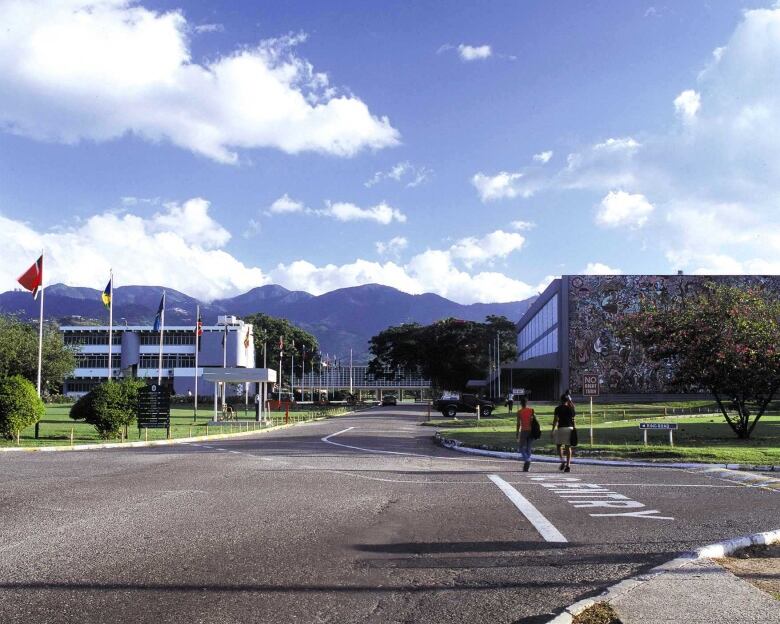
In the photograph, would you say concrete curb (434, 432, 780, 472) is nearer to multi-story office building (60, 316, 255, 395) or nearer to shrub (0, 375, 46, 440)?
shrub (0, 375, 46, 440)

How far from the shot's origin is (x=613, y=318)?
79000mm

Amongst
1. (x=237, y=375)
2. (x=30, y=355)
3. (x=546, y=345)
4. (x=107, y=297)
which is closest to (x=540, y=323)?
(x=546, y=345)

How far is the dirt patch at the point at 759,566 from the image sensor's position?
20.0 feet

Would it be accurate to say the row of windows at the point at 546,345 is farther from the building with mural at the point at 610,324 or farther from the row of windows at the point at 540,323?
the building with mural at the point at 610,324

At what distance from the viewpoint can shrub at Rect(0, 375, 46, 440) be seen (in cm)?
2317

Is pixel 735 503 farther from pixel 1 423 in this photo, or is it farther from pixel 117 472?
pixel 1 423

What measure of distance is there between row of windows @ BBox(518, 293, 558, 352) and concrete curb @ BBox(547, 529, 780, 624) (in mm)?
76933

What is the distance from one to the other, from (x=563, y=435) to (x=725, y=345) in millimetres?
11521

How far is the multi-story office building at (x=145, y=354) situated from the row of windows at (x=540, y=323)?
4025 cm

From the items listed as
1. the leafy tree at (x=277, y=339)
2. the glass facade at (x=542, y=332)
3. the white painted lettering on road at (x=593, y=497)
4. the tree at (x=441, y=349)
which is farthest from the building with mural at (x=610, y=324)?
the white painted lettering on road at (x=593, y=497)

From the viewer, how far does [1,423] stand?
76.1 feet

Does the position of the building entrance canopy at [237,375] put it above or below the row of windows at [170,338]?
below

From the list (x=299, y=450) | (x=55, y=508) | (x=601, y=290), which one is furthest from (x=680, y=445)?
(x=601, y=290)

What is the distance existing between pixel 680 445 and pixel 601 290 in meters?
60.3
